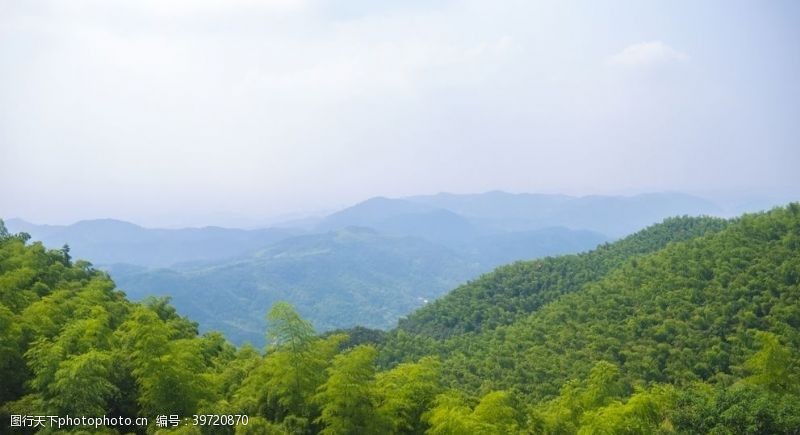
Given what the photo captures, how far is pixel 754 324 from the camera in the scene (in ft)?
90.8

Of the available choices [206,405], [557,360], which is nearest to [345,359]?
[206,405]

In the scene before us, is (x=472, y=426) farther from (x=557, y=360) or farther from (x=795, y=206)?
(x=795, y=206)

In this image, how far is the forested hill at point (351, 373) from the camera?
10922 mm

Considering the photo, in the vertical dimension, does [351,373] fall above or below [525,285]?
above

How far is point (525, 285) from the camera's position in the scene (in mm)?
52969

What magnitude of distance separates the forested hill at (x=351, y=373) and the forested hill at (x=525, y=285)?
18.1 m

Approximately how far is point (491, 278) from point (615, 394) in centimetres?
4004

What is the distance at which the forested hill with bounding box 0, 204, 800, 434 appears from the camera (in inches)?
430

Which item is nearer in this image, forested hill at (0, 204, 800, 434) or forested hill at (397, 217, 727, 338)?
forested hill at (0, 204, 800, 434)

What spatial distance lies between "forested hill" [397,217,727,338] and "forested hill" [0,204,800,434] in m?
18.1

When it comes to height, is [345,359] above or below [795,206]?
below

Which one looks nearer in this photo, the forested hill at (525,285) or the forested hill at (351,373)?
the forested hill at (351,373)

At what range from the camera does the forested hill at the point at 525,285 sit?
161 feet

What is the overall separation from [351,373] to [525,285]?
4367 centimetres
